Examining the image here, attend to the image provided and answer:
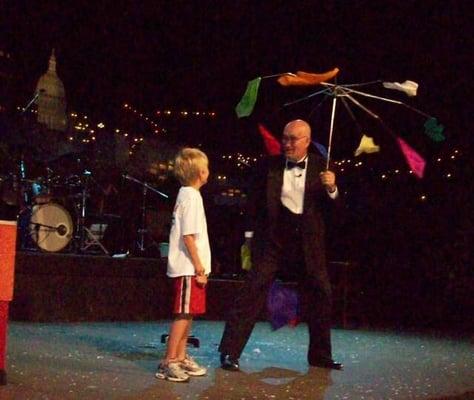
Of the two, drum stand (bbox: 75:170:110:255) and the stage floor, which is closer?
the stage floor

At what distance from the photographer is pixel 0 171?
43.5 ft

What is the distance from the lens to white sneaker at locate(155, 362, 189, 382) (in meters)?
6.19

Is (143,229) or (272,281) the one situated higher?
(143,229)

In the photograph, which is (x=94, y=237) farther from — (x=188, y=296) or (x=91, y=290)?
(x=188, y=296)

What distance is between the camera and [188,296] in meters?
6.34

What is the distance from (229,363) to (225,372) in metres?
0.14

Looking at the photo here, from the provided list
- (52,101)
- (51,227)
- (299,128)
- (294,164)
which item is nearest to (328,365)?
(294,164)

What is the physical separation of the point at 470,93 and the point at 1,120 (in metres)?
7.40

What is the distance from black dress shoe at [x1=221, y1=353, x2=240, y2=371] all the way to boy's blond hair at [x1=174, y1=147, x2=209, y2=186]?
1.45 m

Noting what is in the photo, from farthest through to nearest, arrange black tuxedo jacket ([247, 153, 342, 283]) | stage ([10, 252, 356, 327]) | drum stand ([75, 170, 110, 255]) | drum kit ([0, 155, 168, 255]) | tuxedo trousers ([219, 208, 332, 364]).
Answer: drum stand ([75, 170, 110, 255])
drum kit ([0, 155, 168, 255])
stage ([10, 252, 356, 327])
black tuxedo jacket ([247, 153, 342, 283])
tuxedo trousers ([219, 208, 332, 364])

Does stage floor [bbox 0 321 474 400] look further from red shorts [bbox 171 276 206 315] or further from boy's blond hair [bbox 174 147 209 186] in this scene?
boy's blond hair [bbox 174 147 209 186]

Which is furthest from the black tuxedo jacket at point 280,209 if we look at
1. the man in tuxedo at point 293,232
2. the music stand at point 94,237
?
the music stand at point 94,237

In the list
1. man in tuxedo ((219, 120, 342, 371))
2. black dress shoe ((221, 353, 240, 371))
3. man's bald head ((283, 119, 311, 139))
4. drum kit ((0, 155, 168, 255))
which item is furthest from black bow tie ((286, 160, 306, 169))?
drum kit ((0, 155, 168, 255))

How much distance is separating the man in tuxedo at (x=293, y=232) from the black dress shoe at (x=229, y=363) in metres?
0.07
